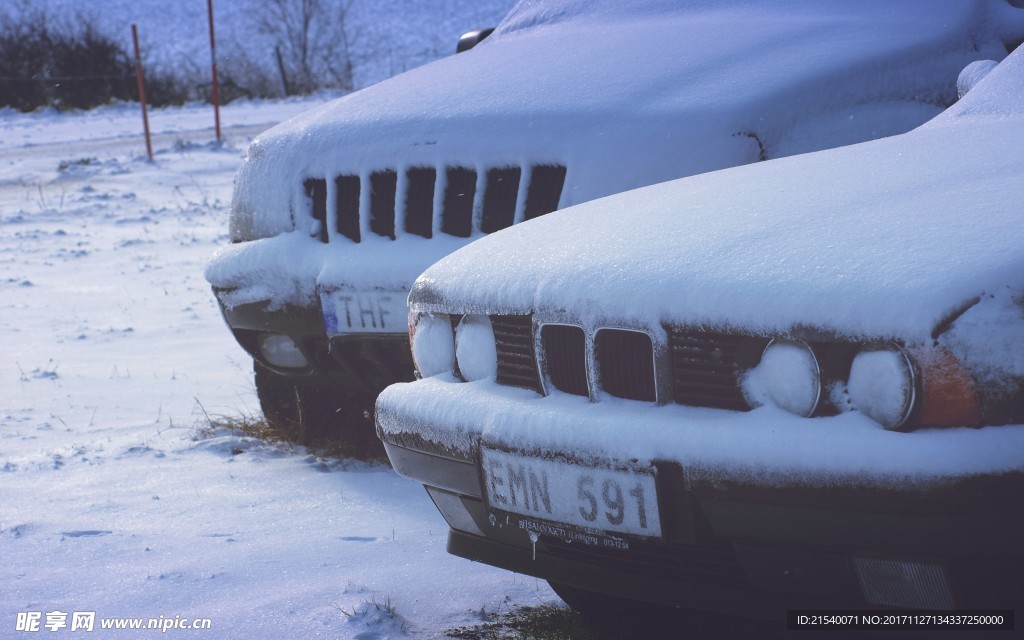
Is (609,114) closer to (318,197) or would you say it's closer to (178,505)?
(318,197)

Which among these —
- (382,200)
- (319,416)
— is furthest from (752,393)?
(319,416)

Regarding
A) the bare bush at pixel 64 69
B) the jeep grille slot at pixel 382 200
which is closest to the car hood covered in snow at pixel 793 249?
the jeep grille slot at pixel 382 200

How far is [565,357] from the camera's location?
89.2 inches

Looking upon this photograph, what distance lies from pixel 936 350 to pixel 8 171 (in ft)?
45.6

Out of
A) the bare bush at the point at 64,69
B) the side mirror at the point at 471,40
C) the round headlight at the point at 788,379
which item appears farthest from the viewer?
the bare bush at the point at 64,69

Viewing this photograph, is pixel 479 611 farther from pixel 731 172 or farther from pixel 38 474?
pixel 38 474

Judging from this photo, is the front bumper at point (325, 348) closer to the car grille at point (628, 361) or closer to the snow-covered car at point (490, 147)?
the snow-covered car at point (490, 147)

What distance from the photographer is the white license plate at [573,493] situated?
2.04 meters

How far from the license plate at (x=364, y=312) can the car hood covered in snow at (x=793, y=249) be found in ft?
2.86

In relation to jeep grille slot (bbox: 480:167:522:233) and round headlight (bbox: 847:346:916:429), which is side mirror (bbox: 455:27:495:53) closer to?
jeep grille slot (bbox: 480:167:522:233)

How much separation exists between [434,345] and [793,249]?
2.90ft

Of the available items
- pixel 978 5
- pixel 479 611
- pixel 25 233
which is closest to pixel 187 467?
pixel 479 611

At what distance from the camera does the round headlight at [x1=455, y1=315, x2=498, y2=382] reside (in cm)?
246

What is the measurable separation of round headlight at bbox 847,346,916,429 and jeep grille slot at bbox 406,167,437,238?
2031mm
